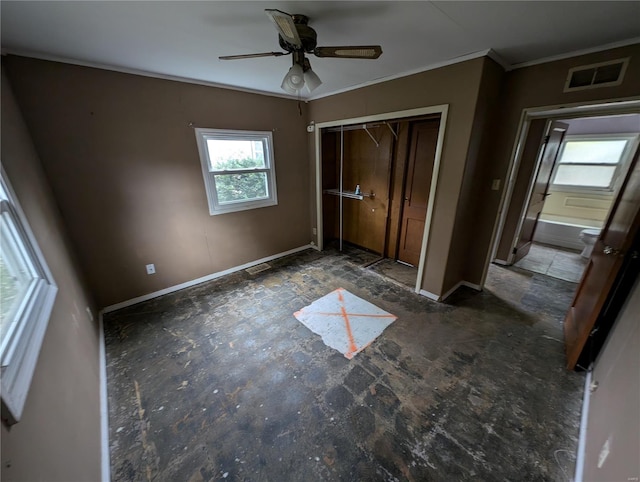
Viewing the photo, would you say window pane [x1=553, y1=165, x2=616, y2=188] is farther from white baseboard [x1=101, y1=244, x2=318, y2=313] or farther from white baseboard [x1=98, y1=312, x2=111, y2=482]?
white baseboard [x1=98, y1=312, x2=111, y2=482]

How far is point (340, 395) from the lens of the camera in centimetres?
167

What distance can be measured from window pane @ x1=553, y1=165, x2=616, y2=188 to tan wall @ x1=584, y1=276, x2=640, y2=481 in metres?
4.08

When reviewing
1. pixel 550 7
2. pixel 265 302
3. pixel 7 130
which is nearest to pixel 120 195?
pixel 7 130

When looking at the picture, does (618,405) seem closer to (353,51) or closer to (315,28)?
(353,51)

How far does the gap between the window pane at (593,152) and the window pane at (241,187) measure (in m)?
5.45

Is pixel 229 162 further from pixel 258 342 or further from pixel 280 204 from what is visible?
pixel 258 342

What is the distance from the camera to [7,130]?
146cm

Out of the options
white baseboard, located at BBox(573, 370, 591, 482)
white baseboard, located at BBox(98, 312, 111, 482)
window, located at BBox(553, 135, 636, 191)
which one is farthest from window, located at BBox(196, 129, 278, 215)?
window, located at BBox(553, 135, 636, 191)

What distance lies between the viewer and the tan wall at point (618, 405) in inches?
36.1

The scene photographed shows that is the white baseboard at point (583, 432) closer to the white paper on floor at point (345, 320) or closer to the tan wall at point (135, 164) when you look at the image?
the white paper on floor at point (345, 320)

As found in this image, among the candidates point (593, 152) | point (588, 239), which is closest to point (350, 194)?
point (588, 239)

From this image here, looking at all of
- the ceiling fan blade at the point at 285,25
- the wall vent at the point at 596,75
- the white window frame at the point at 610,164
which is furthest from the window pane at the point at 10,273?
the white window frame at the point at 610,164

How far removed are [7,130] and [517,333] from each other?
410 cm

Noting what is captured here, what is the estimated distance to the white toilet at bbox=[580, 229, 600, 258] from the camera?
3506 millimetres
